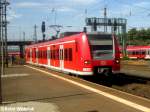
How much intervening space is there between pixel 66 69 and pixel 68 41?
6.86 feet

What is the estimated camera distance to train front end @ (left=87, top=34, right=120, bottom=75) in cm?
2303

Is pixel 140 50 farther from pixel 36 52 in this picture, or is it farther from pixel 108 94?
pixel 108 94

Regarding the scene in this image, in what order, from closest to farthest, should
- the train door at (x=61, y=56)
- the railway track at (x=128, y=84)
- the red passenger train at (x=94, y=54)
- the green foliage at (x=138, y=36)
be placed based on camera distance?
the railway track at (x=128, y=84)
the red passenger train at (x=94, y=54)
the train door at (x=61, y=56)
the green foliage at (x=138, y=36)

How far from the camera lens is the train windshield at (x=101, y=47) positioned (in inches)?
914

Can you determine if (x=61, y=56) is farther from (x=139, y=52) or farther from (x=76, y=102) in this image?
(x=139, y=52)

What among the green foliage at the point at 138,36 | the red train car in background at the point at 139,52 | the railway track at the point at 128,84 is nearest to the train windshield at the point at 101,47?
the railway track at the point at 128,84

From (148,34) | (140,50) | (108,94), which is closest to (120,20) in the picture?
(140,50)

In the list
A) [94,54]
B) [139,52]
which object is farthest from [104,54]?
[139,52]

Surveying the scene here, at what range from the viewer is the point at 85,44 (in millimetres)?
23281

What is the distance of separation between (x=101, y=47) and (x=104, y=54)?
42cm

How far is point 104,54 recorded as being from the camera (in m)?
23.3

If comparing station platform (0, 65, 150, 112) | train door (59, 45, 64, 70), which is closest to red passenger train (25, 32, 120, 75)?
train door (59, 45, 64, 70)

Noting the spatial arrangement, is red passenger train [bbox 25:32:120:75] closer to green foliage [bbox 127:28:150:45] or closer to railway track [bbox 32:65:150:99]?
railway track [bbox 32:65:150:99]

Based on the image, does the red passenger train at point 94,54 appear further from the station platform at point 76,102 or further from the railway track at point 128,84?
the station platform at point 76,102
